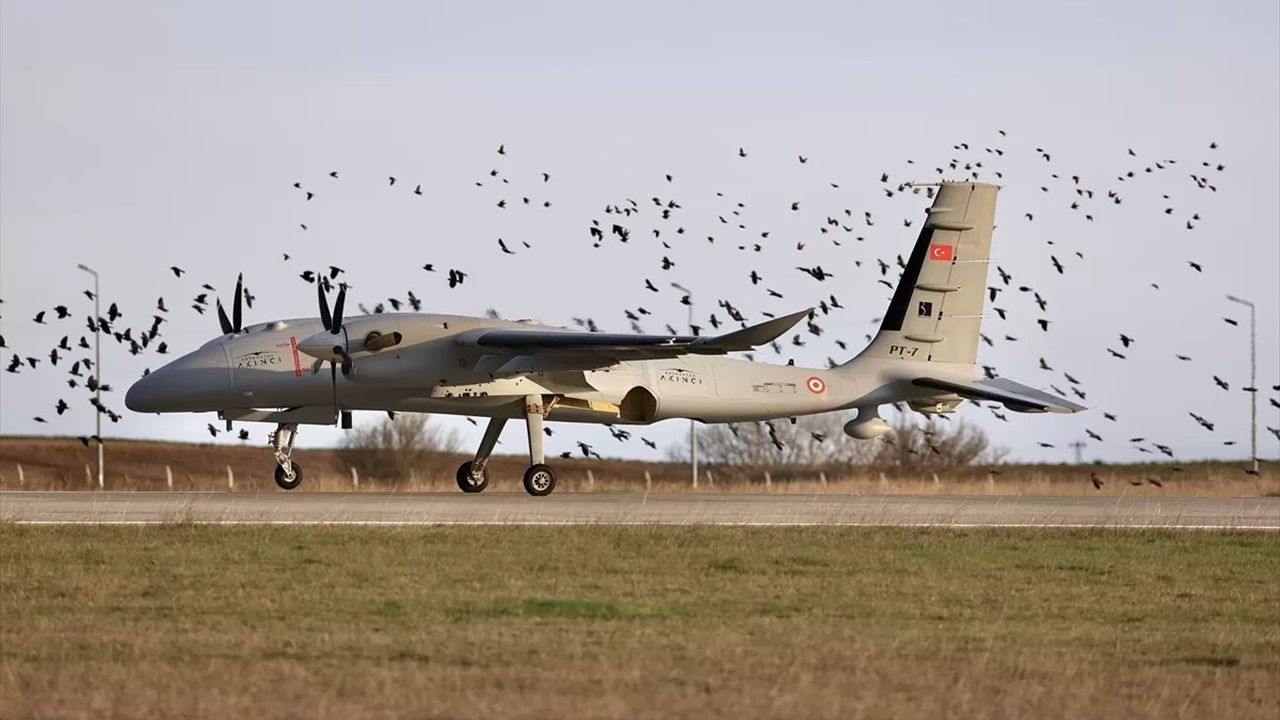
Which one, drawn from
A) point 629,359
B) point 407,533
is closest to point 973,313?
point 629,359

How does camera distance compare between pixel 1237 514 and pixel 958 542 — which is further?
pixel 1237 514

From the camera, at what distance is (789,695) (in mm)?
11023

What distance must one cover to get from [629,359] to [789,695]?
80.6 ft

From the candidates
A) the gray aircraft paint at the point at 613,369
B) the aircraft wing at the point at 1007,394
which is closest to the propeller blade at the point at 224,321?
the gray aircraft paint at the point at 613,369

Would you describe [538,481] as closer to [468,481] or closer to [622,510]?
[468,481]

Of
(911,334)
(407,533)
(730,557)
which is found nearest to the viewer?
(730,557)

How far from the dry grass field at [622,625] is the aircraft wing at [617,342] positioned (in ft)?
31.2

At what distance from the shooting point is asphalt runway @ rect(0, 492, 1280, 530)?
2628 centimetres

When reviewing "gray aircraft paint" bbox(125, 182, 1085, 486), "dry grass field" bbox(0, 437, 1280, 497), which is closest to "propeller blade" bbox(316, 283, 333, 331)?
"gray aircraft paint" bbox(125, 182, 1085, 486)

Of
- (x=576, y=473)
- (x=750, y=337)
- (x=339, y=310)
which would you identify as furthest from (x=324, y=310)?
(x=576, y=473)

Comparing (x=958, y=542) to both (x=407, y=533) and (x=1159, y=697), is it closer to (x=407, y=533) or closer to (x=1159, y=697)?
(x=407, y=533)

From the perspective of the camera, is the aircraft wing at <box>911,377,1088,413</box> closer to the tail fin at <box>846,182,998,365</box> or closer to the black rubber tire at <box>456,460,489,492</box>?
the tail fin at <box>846,182,998,365</box>

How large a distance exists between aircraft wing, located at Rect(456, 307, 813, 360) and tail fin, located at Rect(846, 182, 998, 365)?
27.1 feet

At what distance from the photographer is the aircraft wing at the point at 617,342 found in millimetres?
32719
